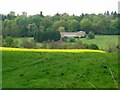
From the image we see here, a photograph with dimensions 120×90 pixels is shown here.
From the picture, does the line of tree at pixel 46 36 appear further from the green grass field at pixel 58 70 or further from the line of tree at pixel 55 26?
the green grass field at pixel 58 70

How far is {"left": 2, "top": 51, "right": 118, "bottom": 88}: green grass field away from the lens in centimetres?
1295

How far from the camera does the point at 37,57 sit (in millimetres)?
17391

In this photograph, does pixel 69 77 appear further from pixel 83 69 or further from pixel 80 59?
pixel 80 59

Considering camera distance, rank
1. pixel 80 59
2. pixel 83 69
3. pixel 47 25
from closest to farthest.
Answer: pixel 83 69, pixel 80 59, pixel 47 25

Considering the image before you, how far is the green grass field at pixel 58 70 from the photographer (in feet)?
42.5

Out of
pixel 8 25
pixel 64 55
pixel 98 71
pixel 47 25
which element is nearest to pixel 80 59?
pixel 64 55

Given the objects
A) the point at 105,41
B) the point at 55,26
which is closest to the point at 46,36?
the point at 105,41

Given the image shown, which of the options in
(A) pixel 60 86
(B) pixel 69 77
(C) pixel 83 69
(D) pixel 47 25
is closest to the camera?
(A) pixel 60 86

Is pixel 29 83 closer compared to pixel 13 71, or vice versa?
pixel 29 83

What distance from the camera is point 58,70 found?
14836 mm

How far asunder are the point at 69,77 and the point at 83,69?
1358 millimetres

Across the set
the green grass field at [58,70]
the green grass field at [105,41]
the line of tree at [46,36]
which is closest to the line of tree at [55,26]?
the green grass field at [105,41]

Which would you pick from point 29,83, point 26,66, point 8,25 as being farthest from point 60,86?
point 8,25

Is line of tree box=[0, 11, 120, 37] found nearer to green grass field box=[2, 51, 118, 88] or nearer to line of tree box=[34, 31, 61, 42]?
line of tree box=[34, 31, 61, 42]
